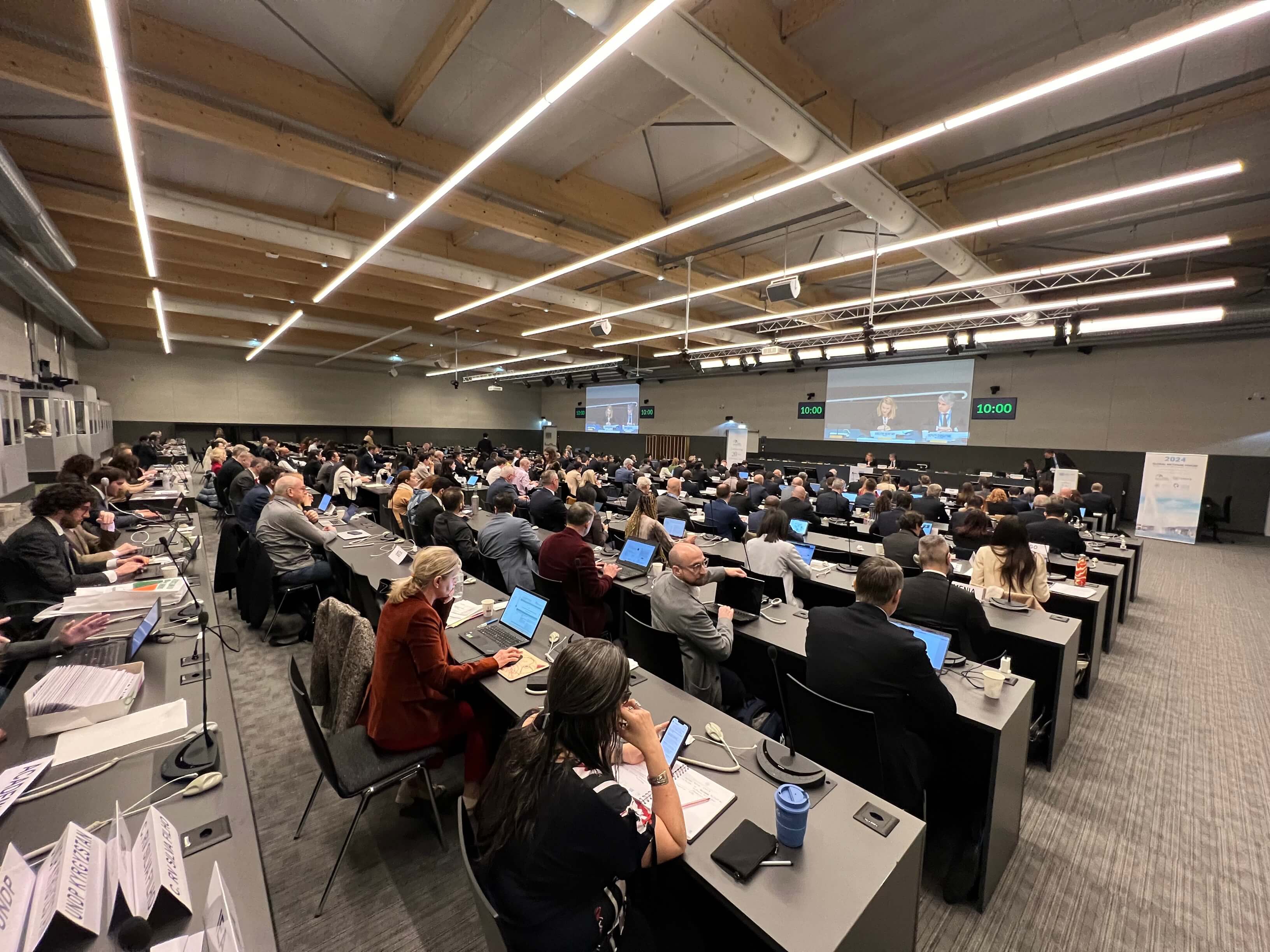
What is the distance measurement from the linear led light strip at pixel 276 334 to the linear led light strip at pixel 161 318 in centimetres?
197

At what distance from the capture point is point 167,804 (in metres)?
1.47

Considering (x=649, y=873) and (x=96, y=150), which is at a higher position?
(x=96, y=150)

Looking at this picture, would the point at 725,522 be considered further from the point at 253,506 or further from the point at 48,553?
the point at 48,553

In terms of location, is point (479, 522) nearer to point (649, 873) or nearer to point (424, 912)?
point (424, 912)

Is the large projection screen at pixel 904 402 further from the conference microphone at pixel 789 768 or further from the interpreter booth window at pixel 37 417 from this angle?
the interpreter booth window at pixel 37 417

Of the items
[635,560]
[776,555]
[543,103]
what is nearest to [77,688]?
[635,560]

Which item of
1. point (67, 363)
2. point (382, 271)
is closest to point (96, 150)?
point (382, 271)

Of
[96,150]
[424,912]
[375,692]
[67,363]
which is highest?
[96,150]

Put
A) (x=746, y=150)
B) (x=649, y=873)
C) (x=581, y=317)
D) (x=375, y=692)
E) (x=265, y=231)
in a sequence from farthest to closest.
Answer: (x=581, y=317), (x=265, y=231), (x=746, y=150), (x=375, y=692), (x=649, y=873)

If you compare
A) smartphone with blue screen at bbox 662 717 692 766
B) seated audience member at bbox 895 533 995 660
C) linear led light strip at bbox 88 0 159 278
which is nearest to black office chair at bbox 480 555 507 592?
smartphone with blue screen at bbox 662 717 692 766

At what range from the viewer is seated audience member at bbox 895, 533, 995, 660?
2818 mm

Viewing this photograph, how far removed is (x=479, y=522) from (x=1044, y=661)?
5871mm

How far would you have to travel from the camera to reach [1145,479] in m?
9.53

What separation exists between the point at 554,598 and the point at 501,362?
14.3 metres
